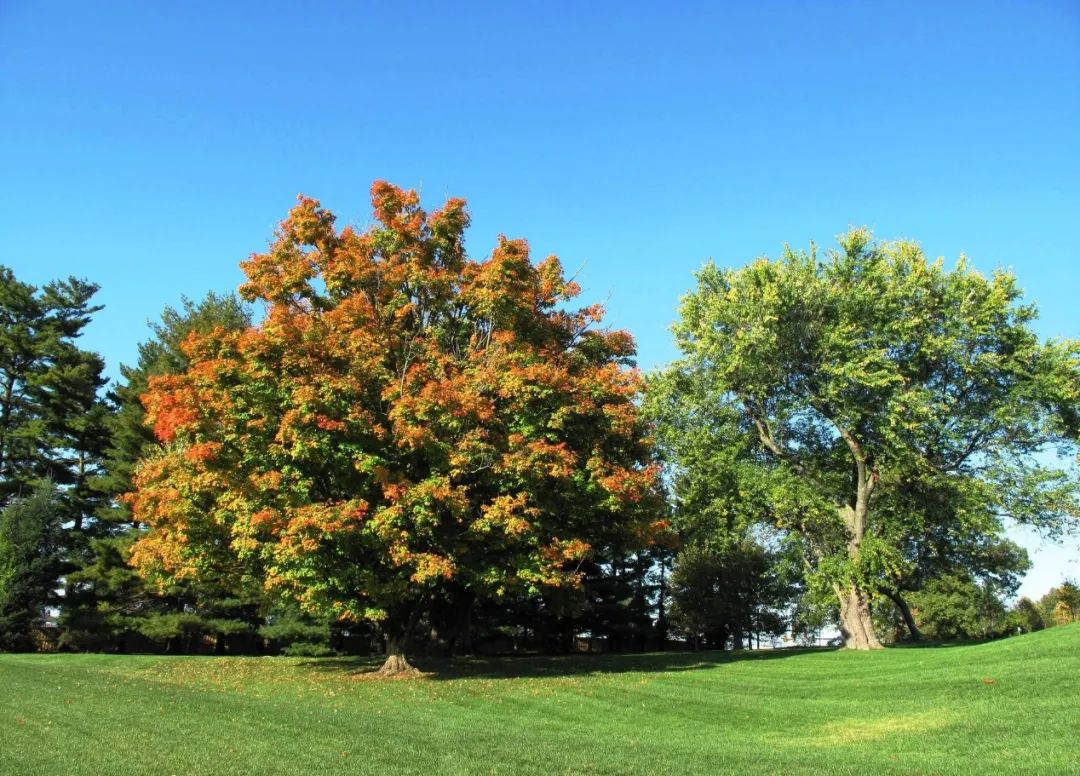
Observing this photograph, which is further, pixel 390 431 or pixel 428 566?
pixel 390 431

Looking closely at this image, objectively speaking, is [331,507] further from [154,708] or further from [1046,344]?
[1046,344]

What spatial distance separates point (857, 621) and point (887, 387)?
9394 mm

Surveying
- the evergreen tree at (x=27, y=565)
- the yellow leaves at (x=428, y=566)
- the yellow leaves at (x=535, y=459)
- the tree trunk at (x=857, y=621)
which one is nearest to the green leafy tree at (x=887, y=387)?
the tree trunk at (x=857, y=621)

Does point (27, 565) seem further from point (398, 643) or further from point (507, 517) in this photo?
point (507, 517)

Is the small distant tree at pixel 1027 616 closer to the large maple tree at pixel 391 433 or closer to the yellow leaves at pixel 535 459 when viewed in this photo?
the large maple tree at pixel 391 433

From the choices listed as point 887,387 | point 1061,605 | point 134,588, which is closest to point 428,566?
point 887,387

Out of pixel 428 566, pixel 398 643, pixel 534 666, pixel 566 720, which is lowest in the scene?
pixel 566 720

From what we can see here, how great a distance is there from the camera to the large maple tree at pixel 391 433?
16672 millimetres

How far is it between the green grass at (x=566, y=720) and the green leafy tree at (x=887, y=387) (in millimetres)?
7134

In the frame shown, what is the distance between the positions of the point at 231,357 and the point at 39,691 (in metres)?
7.66

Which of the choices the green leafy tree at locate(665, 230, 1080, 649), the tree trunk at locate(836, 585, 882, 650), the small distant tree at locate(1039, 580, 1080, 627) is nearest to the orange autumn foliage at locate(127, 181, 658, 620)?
the green leafy tree at locate(665, 230, 1080, 649)

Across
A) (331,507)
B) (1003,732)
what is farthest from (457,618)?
(1003,732)

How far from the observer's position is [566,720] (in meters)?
12.4

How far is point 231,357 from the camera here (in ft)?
57.2
